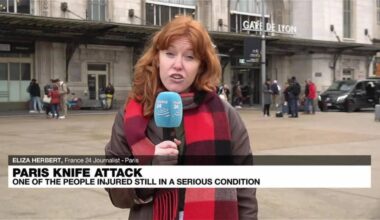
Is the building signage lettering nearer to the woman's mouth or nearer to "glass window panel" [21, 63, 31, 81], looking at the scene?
"glass window panel" [21, 63, 31, 81]

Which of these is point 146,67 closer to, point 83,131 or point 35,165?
point 35,165

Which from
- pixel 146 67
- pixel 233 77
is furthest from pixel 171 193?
pixel 233 77

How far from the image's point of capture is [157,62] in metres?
2.37

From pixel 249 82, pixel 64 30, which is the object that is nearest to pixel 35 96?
pixel 64 30

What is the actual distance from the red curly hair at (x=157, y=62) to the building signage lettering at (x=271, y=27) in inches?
1300

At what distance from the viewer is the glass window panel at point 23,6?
28.0 metres

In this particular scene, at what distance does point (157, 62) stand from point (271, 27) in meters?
35.9

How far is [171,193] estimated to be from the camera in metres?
2.29

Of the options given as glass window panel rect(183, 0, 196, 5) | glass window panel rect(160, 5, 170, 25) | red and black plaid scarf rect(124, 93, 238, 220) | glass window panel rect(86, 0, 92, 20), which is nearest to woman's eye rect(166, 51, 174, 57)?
red and black plaid scarf rect(124, 93, 238, 220)

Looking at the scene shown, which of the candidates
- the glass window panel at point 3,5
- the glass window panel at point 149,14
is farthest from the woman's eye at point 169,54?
the glass window panel at point 149,14

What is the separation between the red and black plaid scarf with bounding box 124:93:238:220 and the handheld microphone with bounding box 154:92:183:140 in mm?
117

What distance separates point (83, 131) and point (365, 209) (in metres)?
10.2

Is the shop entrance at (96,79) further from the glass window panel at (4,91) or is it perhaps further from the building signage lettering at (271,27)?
the building signage lettering at (271,27)

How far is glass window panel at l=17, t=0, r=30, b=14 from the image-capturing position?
28.0 metres
